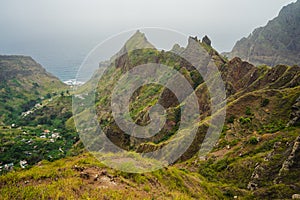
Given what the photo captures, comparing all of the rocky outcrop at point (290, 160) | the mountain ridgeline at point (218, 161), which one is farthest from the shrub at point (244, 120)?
the rocky outcrop at point (290, 160)

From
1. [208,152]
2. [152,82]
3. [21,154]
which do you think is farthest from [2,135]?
[208,152]

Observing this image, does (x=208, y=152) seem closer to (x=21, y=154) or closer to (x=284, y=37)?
(x=21, y=154)

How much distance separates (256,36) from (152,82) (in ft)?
416

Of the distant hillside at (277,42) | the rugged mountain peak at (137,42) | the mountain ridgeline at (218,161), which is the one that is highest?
the distant hillside at (277,42)

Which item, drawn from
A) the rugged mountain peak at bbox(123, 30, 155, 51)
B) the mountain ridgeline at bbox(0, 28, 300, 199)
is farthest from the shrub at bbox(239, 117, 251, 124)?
the rugged mountain peak at bbox(123, 30, 155, 51)

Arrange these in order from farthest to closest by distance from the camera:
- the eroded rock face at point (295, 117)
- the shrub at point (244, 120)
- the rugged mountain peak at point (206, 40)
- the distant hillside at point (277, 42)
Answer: the distant hillside at point (277, 42), the rugged mountain peak at point (206, 40), the shrub at point (244, 120), the eroded rock face at point (295, 117)

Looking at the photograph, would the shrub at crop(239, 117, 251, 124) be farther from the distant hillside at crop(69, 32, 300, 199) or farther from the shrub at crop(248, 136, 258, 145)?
the shrub at crop(248, 136, 258, 145)

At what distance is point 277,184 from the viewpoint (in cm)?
1802

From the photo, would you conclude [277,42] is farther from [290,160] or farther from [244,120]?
[290,160]

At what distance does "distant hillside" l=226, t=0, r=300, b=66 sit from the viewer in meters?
148

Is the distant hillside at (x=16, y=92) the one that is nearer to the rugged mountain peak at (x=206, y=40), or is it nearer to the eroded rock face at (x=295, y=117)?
the rugged mountain peak at (x=206, y=40)

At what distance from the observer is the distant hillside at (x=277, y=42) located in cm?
14775

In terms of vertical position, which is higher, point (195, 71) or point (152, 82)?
point (195, 71)

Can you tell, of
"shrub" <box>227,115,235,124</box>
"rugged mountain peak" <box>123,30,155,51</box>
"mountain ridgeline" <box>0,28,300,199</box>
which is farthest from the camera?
"rugged mountain peak" <box>123,30,155,51</box>
